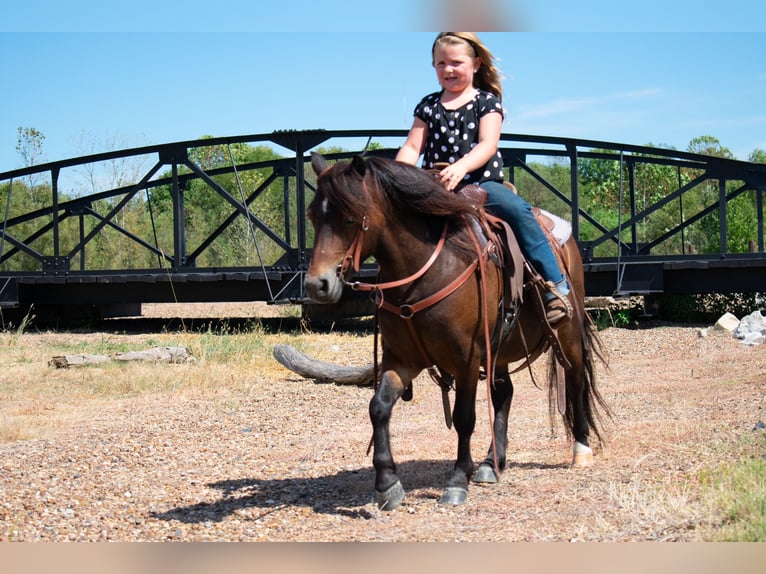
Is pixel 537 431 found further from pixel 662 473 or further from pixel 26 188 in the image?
pixel 26 188

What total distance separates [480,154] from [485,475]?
2.14m

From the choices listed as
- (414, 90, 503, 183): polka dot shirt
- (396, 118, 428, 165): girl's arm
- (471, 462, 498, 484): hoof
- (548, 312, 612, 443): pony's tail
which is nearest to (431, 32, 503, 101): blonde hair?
(414, 90, 503, 183): polka dot shirt

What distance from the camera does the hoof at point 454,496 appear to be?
5.19m

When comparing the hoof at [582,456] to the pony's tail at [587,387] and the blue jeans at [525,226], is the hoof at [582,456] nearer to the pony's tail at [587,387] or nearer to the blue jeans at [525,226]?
the pony's tail at [587,387]

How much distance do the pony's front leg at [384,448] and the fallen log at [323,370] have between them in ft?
17.8

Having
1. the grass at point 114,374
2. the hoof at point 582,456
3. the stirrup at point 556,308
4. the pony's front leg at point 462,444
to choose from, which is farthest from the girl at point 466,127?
the grass at point 114,374

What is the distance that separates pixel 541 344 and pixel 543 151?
13.0m

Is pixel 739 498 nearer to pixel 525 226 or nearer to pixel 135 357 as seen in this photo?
pixel 525 226

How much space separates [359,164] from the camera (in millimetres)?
4789

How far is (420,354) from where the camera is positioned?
5219mm

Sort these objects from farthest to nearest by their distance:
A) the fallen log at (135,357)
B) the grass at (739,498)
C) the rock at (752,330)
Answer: the rock at (752,330)
the fallen log at (135,357)
the grass at (739,498)

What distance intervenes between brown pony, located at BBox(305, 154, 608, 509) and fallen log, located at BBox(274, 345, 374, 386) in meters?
5.39

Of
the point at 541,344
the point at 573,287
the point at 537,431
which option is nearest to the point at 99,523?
the point at 541,344

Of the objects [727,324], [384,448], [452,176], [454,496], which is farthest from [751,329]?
[384,448]
